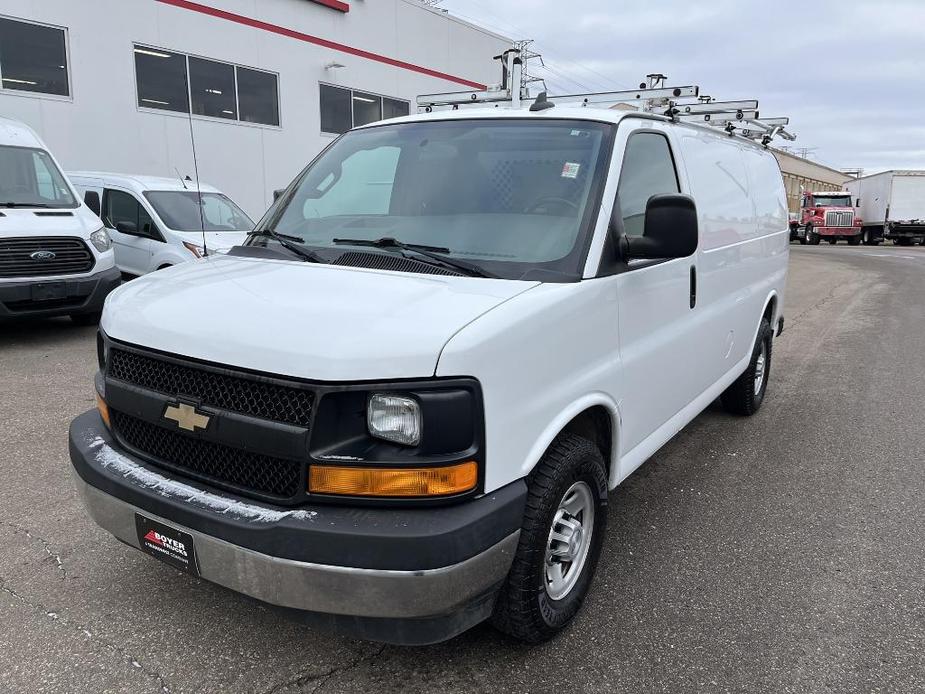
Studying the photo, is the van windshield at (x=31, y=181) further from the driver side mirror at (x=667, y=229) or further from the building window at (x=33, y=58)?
the driver side mirror at (x=667, y=229)

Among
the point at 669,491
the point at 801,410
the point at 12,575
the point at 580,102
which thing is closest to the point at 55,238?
the point at 12,575

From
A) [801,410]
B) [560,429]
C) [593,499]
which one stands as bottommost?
[801,410]

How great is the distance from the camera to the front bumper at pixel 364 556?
83.1 inches

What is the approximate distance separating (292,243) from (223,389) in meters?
1.23

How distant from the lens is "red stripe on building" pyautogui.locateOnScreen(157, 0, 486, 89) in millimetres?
13812

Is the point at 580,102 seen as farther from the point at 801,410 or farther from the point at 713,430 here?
→ the point at 801,410

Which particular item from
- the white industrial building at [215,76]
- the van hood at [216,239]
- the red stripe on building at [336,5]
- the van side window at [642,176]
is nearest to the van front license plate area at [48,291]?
the van hood at [216,239]

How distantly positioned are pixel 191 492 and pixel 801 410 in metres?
5.35

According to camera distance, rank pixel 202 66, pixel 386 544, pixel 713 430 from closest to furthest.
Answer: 1. pixel 386 544
2. pixel 713 430
3. pixel 202 66

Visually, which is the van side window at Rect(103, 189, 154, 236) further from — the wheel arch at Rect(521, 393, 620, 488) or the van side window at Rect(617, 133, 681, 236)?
the wheel arch at Rect(521, 393, 620, 488)

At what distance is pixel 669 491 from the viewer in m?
4.40

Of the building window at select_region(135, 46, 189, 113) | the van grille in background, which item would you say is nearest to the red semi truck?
the van grille in background

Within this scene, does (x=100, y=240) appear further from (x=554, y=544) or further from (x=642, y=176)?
(x=554, y=544)

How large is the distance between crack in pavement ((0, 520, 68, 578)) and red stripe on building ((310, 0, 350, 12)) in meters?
15.0
